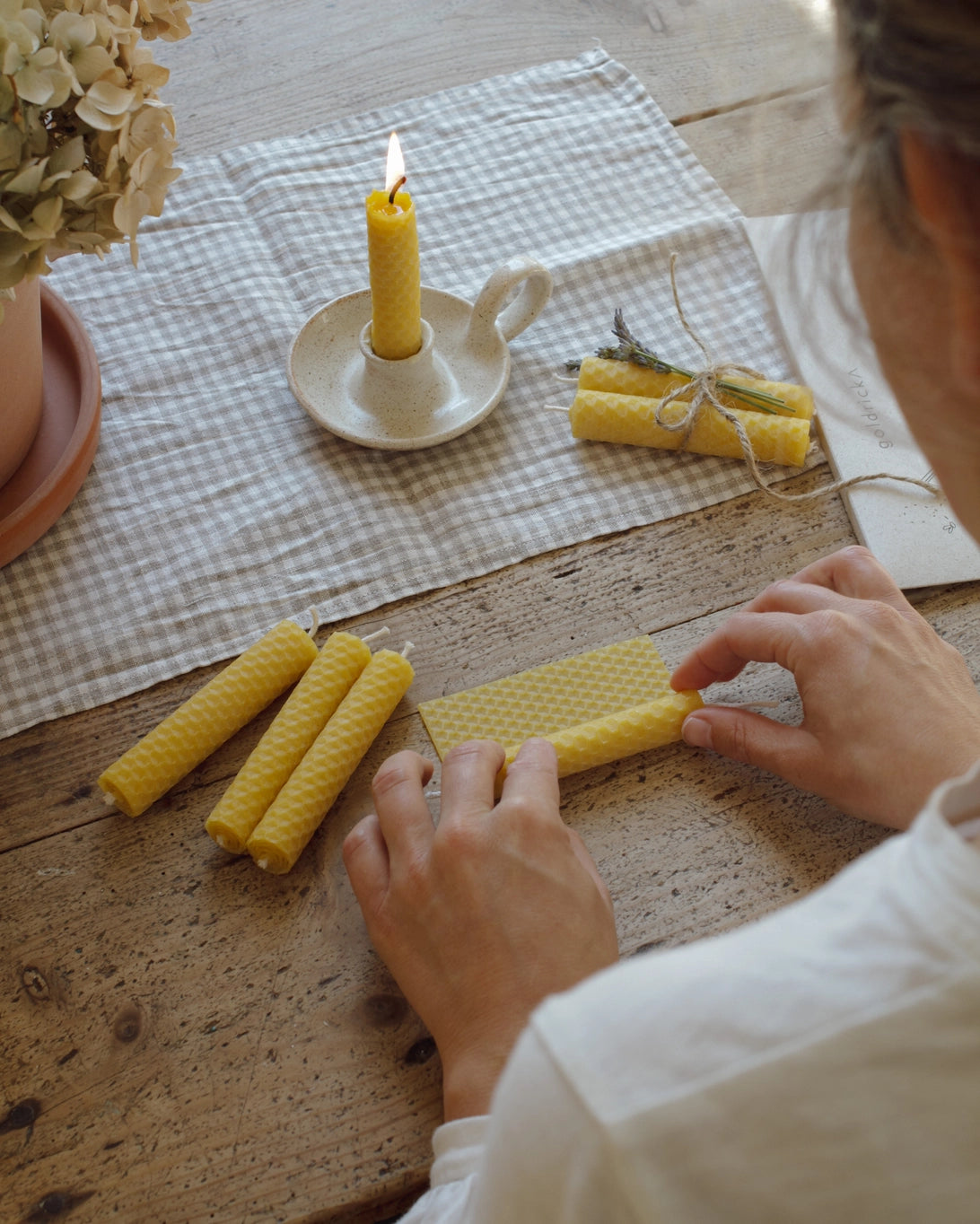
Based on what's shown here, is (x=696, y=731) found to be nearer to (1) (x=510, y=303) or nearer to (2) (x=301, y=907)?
(2) (x=301, y=907)

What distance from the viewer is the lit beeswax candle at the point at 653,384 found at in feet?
3.02

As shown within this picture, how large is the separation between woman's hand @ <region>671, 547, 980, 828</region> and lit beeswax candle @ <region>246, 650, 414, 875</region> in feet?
0.70

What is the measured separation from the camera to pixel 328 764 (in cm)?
73

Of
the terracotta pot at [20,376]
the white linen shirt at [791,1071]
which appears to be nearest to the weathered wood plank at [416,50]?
the terracotta pot at [20,376]

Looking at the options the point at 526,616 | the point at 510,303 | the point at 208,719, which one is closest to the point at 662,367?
the point at 510,303

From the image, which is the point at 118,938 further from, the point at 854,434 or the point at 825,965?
the point at 854,434

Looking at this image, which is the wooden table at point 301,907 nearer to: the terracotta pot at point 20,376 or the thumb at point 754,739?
the thumb at point 754,739

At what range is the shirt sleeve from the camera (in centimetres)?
37

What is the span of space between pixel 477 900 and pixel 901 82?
1.60ft

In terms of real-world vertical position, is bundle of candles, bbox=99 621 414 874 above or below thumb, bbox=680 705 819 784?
above

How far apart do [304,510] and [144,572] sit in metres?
0.14

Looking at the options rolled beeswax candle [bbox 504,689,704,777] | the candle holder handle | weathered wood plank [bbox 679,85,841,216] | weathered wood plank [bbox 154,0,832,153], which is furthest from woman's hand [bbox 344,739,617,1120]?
weathered wood plank [bbox 154,0,832,153]

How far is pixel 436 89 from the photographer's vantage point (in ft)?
3.96

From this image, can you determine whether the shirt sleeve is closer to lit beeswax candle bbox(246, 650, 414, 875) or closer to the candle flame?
lit beeswax candle bbox(246, 650, 414, 875)
